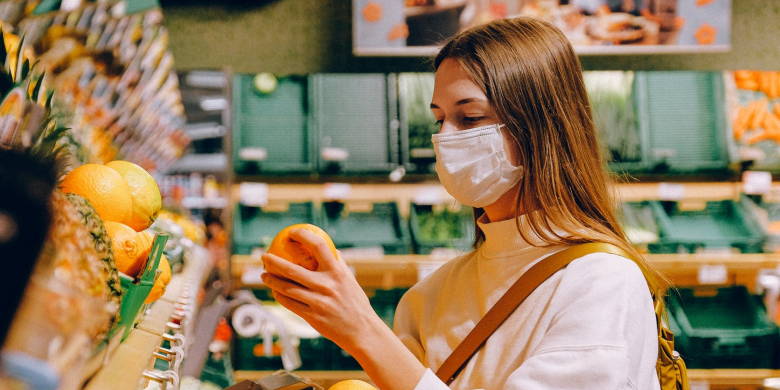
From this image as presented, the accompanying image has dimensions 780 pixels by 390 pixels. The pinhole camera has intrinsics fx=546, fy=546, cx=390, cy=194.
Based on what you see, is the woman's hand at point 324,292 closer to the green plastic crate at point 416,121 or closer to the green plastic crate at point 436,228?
the green plastic crate at point 436,228

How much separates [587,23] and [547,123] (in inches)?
123

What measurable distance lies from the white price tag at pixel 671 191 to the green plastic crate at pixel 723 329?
0.60 meters

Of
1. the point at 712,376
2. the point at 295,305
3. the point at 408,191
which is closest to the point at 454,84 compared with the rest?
the point at 295,305

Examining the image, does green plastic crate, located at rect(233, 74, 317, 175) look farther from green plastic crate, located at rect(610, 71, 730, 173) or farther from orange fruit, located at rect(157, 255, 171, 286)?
orange fruit, located at rect(157, 255, 171, 286)

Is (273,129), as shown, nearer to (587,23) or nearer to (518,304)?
(587,23)

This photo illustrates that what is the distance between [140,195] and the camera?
42.7 inches

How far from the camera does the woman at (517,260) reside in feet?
2.80

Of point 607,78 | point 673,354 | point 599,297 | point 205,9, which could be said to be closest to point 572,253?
point 599,297

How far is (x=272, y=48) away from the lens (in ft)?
13.8

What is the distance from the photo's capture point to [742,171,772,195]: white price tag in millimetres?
3553

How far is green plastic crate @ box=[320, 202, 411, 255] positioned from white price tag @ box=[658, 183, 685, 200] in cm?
172

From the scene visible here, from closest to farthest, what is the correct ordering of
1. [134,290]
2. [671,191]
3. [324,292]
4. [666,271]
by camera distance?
[134,290] < [324,292] < [666,271] < [671,191]

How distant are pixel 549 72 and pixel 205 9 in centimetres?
374

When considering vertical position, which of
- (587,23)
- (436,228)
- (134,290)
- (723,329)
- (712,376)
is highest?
(587,23)
